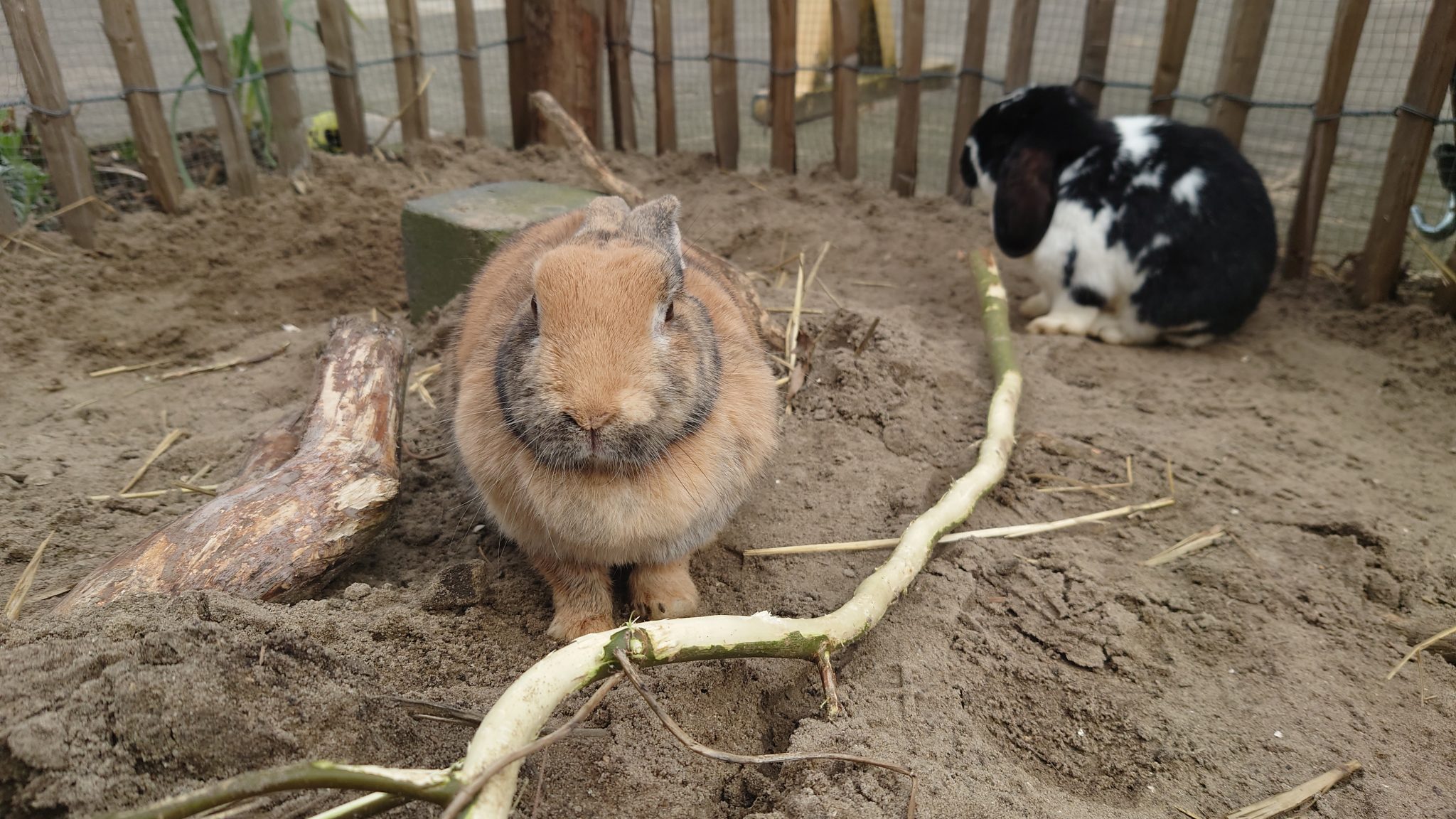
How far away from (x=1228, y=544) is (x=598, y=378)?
215 centimetres

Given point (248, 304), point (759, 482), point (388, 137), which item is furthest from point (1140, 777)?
point (388, 137)

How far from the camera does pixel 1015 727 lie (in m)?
2.20

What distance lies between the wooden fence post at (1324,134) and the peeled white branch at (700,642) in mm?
3000

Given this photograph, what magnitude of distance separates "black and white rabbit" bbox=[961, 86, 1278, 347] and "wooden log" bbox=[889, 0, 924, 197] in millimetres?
821

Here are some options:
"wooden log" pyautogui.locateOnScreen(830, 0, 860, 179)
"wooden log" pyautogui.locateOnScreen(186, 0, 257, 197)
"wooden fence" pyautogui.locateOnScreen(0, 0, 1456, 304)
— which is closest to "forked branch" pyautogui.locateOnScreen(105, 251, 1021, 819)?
"wooden fence" pyautogui.locateOnScreen(0, 0, 1456, 304)

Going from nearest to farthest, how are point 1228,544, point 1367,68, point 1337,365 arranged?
point 1228,544 → point 1337,365 → point 1367,68

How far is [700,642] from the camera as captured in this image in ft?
6.36

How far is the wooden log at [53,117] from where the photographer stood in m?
4.27

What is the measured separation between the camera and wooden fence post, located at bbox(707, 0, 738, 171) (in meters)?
5.89

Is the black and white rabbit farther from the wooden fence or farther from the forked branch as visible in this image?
the forked branch

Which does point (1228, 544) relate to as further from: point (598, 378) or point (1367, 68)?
point (1367, 68)

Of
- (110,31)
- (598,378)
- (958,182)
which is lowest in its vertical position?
(958,182)

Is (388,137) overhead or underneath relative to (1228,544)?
overhead

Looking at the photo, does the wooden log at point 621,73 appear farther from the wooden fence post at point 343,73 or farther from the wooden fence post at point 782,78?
the wooden fence post at point 343,73
